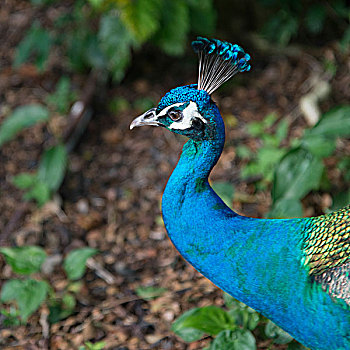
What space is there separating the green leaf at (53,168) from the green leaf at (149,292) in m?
0.74

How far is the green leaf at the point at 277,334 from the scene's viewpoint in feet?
5.55

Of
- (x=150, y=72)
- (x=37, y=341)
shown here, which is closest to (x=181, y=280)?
(x=37, y=341)

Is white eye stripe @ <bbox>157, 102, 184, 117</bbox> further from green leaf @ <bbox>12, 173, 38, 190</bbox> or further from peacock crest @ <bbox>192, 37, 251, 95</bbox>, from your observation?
green leaf @ <bbox>12, 173, 38, 190</bbox>

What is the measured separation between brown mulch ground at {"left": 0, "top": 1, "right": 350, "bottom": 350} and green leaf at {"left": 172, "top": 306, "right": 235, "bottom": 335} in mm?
243

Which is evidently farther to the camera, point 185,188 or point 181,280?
point 181,280

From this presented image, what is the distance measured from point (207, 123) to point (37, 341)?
116 cm

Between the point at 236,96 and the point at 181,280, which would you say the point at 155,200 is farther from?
the point at 236,96

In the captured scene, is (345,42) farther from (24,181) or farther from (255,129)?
(24,181)

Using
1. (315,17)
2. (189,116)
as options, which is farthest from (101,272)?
(315,17)

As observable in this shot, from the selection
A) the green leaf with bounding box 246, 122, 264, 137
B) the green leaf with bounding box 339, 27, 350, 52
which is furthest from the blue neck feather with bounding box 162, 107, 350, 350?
the green leaf with bounding box 339, 27, 350, 52

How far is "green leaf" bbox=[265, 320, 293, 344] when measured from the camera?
66.6 inches

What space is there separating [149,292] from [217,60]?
1167mm

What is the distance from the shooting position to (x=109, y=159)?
10.1 feet

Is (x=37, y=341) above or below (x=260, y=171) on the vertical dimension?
below
